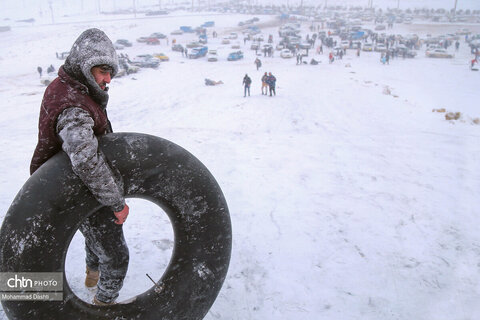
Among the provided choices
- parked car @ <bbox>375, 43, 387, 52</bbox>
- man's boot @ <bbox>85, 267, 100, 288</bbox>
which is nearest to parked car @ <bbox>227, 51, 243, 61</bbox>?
parked car @ <bbox>375, 43, 387, 52</bbox>

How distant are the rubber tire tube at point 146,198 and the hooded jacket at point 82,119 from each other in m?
0.10

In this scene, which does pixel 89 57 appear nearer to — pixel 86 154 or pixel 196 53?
pixel 86 154

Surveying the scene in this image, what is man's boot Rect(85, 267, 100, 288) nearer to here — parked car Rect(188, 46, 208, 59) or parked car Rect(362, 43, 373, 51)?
parked car Rect(188, 46, 208, 59)

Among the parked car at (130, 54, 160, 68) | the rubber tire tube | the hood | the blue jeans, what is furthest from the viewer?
the parked car at (130, 54, 160, 68)

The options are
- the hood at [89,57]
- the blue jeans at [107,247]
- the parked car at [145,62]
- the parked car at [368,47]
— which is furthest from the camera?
the parked car at [368,47]

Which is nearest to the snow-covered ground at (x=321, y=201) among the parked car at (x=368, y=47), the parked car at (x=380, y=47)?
the parked car at (x=380, y=47)

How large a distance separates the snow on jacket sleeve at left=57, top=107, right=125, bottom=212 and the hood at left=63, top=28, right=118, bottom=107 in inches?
8.2

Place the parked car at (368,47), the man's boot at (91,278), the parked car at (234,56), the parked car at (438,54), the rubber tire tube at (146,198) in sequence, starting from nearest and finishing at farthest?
1. the rubber tire tube at (146,198)
2. the man's boot at (91,278)
3. the parked car at (234,56)
4. the parked car at (438,54)
5. the parked car at (368,47)

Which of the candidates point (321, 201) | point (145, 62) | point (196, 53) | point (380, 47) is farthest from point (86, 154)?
point (380, 47)

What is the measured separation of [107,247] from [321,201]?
3.35 m

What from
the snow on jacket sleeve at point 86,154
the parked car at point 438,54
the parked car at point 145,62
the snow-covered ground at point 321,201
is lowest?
the snow-covered ground at point 321,201

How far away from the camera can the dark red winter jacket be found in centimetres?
185

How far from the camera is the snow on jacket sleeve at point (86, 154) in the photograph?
5.79 ft

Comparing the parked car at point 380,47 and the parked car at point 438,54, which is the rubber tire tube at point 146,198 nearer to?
the parked car at point 438,54
